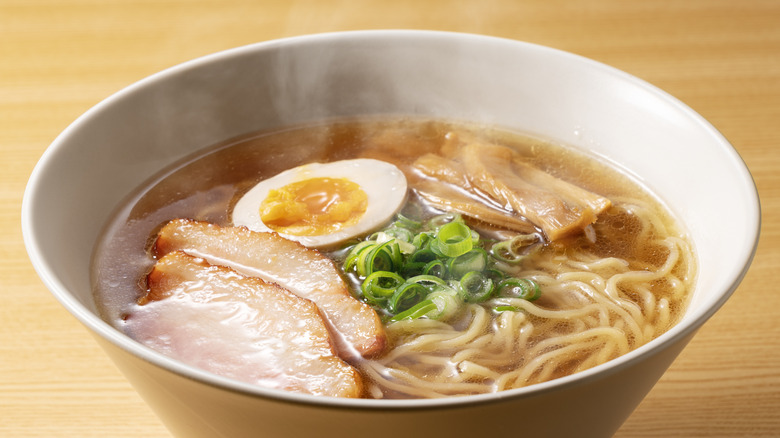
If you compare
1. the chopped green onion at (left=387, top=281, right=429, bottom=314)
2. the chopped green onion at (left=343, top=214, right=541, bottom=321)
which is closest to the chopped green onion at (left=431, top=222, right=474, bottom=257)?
the chopped green onion at (left=343, top=214, right=541, bottom=321)

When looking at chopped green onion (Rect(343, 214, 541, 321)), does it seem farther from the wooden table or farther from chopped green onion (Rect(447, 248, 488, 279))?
the wooden table

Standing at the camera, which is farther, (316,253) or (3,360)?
(3,360)

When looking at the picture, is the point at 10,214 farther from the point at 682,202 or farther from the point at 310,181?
the point at 682,202

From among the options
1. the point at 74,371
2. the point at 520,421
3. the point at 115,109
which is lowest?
the point at 74,371

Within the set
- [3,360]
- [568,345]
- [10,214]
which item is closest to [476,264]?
[568,345]

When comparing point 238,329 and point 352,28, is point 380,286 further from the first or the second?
point 352,28
